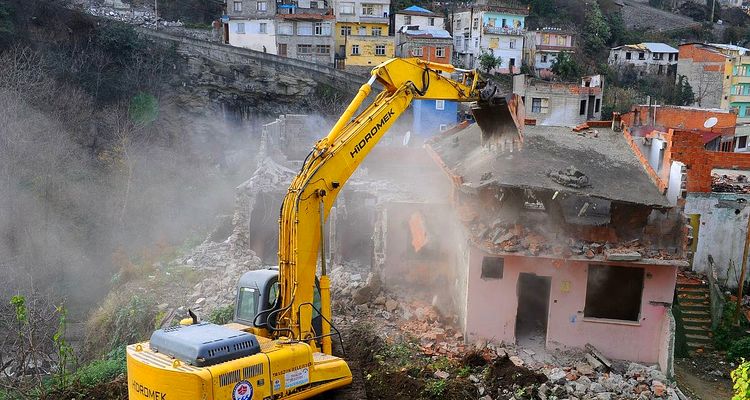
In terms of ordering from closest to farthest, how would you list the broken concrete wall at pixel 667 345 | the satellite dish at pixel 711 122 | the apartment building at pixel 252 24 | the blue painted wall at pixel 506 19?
the broken concrete wall at pixel 667 345, the satellite dish at pixel 711 122, the apartment building at pixel 252 24, the blue painted wall at pixel 506 19

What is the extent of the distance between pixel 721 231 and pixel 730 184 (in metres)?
1.71

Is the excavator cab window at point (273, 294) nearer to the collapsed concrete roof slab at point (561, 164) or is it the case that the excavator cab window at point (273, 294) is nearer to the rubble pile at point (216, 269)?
the collapsed concrete roof slab at point (561, 164)

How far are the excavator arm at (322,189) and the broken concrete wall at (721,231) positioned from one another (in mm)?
11187

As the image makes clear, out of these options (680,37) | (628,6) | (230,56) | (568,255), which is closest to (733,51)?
(680,37)

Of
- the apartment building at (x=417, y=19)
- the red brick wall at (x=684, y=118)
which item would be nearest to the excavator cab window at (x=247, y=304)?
the red brick wall at (x=684, y=118)

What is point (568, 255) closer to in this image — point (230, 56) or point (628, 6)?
point (230, 56)

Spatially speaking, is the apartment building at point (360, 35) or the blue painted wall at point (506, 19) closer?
the apartment building at point (360, 35)

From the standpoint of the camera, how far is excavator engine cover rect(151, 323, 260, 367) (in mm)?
6836

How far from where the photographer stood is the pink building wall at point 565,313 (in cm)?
1223

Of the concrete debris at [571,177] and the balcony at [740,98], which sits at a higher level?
the balcony at [740,98]

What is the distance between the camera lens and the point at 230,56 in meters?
39.1

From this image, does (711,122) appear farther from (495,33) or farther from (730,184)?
(495,33)

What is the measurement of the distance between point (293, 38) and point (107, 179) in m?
18.2

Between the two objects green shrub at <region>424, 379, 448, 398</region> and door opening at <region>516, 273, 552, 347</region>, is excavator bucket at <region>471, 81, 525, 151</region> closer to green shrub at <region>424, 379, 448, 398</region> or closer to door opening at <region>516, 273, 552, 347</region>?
door opening at <region>516, 273, 552, 347</region>
